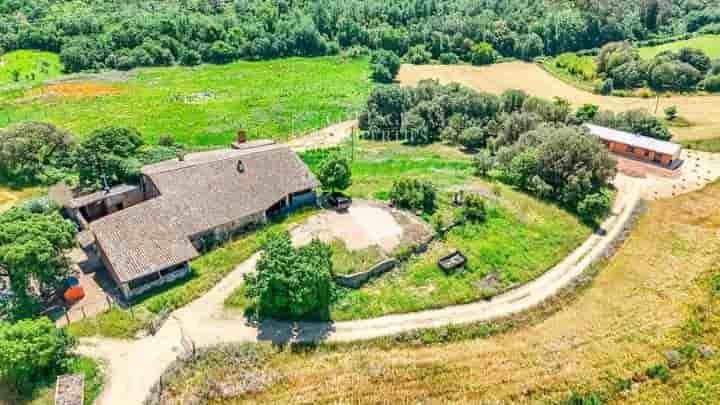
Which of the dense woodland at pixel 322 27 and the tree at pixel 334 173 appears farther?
the dense woodland at pixel 322 27

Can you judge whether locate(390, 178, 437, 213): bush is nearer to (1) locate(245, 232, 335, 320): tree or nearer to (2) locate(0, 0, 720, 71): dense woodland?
(1) locate(245, 232, 335, 320): tree

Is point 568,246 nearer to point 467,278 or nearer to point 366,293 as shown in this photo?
point 467,278

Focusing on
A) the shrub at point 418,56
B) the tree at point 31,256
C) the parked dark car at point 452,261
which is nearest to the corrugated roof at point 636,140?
the parked dark car at point 452,261

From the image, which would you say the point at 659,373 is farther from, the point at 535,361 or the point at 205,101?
the point at 205,101

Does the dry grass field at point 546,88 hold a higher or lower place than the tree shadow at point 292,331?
higher

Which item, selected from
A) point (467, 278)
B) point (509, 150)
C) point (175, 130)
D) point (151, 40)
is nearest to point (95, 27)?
point (151, 40)

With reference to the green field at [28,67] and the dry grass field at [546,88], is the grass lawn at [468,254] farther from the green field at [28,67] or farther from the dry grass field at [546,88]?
the green field at [28,67]
